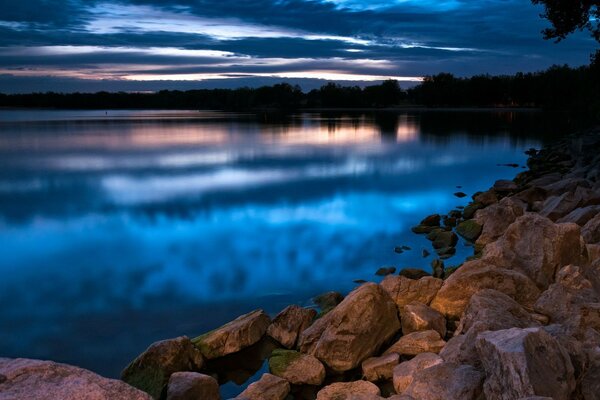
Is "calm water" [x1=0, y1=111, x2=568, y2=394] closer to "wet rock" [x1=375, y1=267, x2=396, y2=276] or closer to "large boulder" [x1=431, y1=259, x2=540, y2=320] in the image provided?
"wet rock" [x1=375, y1=267, x2=396, y2=276]

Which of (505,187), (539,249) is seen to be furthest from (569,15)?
(539,249)

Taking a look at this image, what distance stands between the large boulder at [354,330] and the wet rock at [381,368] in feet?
0.76

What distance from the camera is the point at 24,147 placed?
3966 cm

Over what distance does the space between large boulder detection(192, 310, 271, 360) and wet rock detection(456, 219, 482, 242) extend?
725 centimetres

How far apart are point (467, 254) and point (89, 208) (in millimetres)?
12989

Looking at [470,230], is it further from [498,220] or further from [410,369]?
[410,369]

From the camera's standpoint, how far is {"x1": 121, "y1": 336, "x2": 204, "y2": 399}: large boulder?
6102mm

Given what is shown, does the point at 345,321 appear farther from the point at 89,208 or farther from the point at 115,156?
the point at 115,156

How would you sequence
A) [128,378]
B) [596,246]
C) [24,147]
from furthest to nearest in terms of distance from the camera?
[24,147], [596,246], [128,378]

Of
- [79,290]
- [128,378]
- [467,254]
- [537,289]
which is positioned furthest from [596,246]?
[79,290]

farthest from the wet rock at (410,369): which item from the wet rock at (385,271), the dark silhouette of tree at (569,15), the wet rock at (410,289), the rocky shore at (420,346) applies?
the dark silhouette of tree at (569,15)

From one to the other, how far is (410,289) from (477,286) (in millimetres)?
993

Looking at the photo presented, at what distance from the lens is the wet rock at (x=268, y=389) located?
5738 millimetres

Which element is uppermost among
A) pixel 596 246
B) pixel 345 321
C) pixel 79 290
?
pixel 596 246
